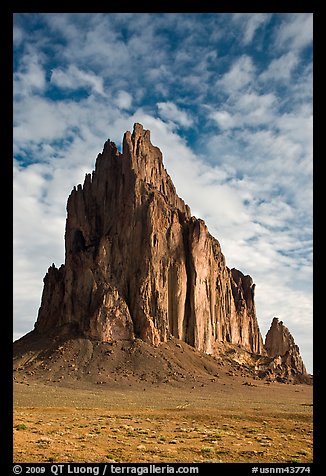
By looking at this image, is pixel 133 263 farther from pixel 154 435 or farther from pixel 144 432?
pixel 154 435

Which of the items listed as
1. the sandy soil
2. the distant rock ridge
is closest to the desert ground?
the sandy soil

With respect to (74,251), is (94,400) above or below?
below

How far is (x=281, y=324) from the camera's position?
159m

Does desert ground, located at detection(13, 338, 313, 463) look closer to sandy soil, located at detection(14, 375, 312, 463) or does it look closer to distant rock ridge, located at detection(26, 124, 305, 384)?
sandy soil, located at detection(14, 375, 312, 463)

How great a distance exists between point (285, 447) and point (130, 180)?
86.6 metres

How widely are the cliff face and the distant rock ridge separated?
231 mm

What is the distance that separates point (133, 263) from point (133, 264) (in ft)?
0.80

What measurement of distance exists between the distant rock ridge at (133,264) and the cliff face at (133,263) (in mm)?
231

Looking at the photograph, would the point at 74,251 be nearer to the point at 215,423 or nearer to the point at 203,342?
the point at 203,342

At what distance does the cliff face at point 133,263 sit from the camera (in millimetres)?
92500

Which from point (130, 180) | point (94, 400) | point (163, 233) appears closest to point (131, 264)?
point (163, 233)

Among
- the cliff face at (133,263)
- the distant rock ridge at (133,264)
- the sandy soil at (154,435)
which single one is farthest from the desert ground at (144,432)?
the cliff face at (133,263)

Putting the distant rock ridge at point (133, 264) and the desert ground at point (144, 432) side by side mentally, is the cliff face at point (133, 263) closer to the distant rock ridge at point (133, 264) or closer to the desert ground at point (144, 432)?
the distant rock ridge at point (133, 264)

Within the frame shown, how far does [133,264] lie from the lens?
9919 centimetres
